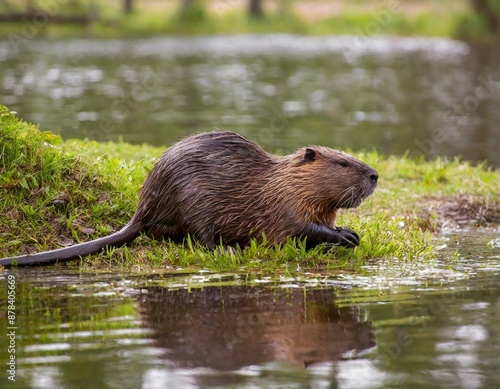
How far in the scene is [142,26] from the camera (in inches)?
1494

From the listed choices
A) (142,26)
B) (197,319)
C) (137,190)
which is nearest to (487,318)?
(197,319)

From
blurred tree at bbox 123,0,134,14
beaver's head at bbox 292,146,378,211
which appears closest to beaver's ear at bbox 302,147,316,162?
beaver's head at bbox 292,146,378,211

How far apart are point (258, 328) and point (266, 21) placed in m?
36.0

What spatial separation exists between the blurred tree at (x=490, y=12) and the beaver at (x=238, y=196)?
2841cm

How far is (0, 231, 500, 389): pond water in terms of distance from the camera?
4.32 m

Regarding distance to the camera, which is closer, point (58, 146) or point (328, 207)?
point (328, 207)

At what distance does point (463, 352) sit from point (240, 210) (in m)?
2.34

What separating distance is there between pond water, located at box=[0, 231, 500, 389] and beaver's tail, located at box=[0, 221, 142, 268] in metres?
0.07

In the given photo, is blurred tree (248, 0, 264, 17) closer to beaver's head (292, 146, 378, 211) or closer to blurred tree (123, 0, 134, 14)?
blurred tree (123, 0, 134, 14)

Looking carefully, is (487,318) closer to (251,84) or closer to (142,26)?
(251,84)

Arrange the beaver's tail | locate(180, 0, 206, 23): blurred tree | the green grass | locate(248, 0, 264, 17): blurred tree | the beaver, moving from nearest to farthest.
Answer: the beaver's tail < the beaver < the green grass < locate(180, 0, 206, 23): blurred tree < locate(248, 0, 264, 17): blurred tree

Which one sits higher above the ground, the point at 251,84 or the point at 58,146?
the point at 251,84

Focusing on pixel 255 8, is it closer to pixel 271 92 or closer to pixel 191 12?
pixel 191 12

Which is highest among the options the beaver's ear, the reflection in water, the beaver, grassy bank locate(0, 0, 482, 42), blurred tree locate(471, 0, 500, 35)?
grassy bank locate(0, 0, 482, 42)
